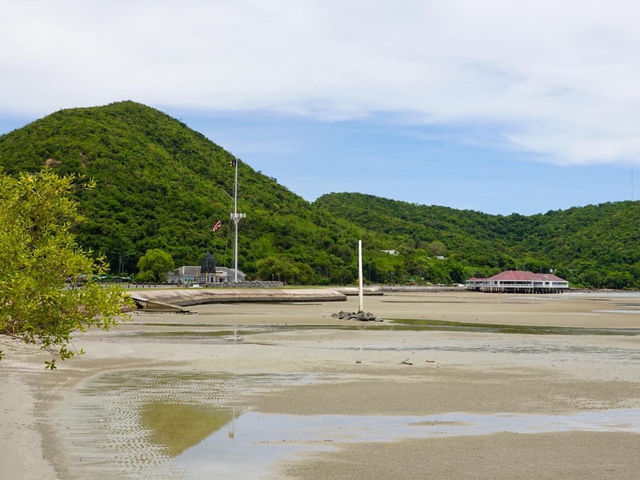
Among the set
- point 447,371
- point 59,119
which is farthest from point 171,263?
point 447,371

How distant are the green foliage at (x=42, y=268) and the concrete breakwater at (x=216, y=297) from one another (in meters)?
43.2

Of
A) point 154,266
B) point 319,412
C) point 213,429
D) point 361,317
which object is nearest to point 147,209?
point 154,266

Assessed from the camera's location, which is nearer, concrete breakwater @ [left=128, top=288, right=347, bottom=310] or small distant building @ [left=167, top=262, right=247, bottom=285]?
concrete breakwater @ [left=128, top=288, right=347, bottom=310]

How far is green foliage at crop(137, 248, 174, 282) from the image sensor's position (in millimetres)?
142625

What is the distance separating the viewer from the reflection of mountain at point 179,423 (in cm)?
1216

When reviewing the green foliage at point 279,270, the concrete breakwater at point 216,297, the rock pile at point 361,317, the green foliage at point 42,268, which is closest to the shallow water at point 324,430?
the green foliage at point 42,268

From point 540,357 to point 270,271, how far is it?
132 metres

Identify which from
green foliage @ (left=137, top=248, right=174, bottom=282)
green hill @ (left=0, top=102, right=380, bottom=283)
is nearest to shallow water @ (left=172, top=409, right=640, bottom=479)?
green foliage @ (left=137, top=248, right=174, bottom=282)

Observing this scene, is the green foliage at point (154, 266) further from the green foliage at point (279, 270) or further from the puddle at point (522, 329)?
the puddle at point (522, 329)

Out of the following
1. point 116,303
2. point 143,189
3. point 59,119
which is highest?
point 59,119

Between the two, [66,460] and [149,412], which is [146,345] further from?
[66,460]

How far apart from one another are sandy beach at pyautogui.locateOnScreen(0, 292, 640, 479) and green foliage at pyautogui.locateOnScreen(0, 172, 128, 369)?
74.3 inches

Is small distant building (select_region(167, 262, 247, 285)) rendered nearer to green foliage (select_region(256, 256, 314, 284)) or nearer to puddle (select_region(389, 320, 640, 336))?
green foliage (select_region(256, 256, 314, 284))

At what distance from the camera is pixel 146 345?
93.7ft
